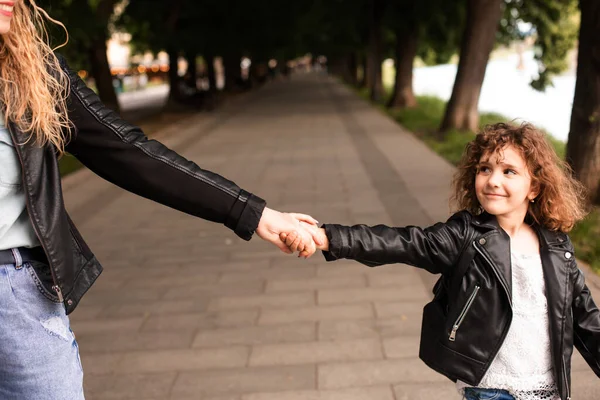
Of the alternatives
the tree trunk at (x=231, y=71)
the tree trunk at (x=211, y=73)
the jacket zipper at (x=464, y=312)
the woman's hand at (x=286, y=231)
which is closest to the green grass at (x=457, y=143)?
the jacket zipper at (x=464, y=312)

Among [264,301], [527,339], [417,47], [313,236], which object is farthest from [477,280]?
[417,47]

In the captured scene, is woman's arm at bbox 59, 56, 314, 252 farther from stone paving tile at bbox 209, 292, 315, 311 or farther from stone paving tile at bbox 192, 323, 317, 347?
stone paving tile at bbox 209, 292, 315, 311

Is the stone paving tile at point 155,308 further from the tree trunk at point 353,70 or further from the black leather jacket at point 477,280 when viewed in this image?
the tree trunk at point 353,70

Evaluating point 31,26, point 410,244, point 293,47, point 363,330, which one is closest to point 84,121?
point 31,26

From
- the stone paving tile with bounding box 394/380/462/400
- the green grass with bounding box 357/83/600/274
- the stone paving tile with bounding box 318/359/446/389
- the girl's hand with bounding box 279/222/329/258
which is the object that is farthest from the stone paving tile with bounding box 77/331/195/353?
the green grass with bounding box 357/83/600/274

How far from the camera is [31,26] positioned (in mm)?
1790

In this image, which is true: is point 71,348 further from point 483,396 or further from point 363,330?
point 363,330

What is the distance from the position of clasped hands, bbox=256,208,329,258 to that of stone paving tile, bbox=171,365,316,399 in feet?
4.59

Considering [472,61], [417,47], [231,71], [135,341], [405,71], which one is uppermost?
[472,61]

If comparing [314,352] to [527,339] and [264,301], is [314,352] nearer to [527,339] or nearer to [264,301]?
[264,301]

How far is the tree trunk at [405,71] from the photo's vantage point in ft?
76.6

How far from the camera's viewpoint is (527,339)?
2.11 m

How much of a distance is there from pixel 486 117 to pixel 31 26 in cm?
1762

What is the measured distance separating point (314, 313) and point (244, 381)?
98 centimetres
